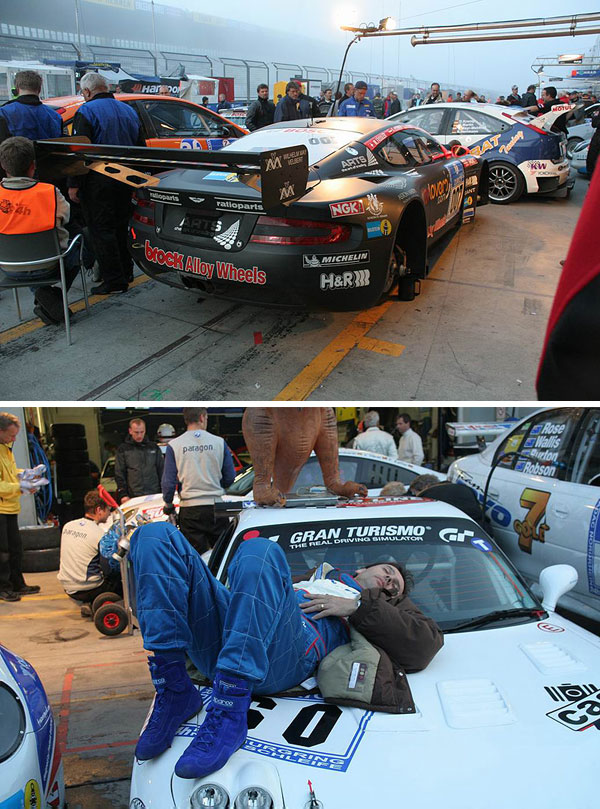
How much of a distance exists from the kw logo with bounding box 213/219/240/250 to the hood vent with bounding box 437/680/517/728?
3.00 meters

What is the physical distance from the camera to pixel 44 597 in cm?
609

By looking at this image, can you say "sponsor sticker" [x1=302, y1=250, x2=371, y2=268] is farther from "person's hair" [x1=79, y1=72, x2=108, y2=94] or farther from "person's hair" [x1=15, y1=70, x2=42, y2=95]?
"person's hair" [x1=15, y1=70, x2=42, y2=95]

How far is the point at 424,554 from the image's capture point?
9.78ft

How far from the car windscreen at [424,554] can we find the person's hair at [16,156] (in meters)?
3.24

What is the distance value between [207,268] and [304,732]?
3104mm

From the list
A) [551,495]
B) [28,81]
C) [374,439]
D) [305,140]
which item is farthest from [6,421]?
[551,495]

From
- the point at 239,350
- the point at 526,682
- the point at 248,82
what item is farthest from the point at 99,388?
the point at 248,82

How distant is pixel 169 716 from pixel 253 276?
2.88 meters

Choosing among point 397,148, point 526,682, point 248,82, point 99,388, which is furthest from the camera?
point 248,82

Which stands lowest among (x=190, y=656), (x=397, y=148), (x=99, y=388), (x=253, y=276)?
(x=190, y=656)

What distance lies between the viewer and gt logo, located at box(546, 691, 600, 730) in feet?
6.87

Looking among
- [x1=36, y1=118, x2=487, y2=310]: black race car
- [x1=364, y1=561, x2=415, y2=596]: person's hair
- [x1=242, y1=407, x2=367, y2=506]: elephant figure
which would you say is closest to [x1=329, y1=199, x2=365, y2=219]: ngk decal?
[x1=36, y1=118, x2=487, y2=310]: black race car

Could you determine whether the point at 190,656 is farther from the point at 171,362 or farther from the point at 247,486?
the point at 247,486

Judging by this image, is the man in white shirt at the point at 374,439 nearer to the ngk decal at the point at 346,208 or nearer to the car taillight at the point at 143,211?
the ngk decal at the point at 346,208
